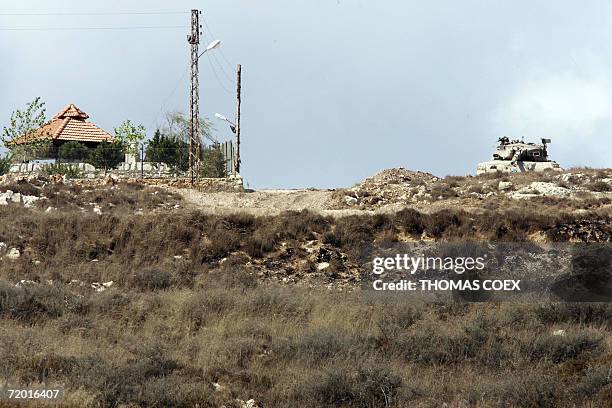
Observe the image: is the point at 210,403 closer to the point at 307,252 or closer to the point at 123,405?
the point at 123,405

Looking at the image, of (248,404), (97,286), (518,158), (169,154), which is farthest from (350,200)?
(248,404)

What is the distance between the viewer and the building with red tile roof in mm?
57000

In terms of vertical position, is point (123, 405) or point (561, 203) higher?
point (561, 203)

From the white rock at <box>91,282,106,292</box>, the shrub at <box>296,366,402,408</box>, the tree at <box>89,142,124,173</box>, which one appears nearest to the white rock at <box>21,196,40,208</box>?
the white rock at <box>91,282,106,292</box>

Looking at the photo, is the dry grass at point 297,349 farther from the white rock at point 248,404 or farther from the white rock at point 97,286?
the white rock at point 97,286

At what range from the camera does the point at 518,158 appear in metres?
43.5

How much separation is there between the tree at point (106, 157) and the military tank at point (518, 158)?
20.5 m

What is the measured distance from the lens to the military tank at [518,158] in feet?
141

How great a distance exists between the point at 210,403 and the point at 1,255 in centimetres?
1383

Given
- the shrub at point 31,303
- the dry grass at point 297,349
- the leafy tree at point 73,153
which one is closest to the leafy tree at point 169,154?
the leafy tree at point 73,153

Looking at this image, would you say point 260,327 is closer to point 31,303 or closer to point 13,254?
point 31,303

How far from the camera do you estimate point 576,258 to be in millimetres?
23688

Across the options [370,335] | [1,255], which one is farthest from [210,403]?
[1,255]

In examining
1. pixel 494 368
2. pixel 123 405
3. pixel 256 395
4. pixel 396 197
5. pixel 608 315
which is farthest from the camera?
pixel 396 197
